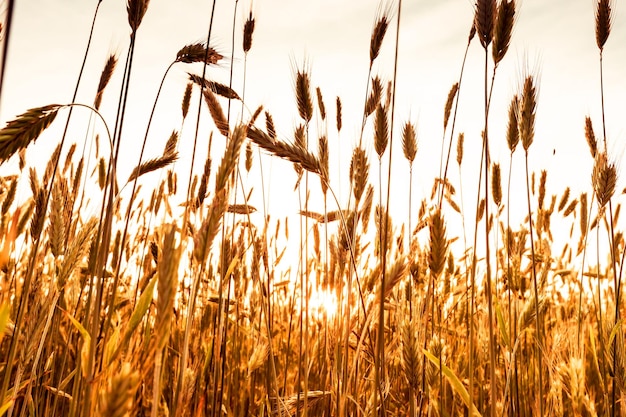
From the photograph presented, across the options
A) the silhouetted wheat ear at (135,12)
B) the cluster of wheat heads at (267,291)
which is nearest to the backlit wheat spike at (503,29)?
the cluster of wheat heads at (267,291)

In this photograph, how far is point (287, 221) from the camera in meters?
3.96

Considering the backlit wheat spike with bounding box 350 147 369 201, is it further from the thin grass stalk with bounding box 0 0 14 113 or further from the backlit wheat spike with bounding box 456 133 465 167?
the backlit wheat spike with bounding box 456 133 465 167

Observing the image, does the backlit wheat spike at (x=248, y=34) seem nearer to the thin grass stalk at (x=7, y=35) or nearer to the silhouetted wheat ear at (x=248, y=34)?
the silhouetted wheat ear at (x=248, y=34)

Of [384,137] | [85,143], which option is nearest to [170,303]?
[384,137]

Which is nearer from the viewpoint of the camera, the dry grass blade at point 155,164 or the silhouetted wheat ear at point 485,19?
the silhouetted wheat ear at point 485,19

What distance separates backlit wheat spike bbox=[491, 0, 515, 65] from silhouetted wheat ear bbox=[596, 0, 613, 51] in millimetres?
Answer: 950

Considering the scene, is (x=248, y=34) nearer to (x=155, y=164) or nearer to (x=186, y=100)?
(x=186, y=100)

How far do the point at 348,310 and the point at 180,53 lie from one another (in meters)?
1.05

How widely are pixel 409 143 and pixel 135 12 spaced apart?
4.50 feet

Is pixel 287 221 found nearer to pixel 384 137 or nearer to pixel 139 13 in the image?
pixel 384 137

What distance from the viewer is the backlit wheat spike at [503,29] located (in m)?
1.43

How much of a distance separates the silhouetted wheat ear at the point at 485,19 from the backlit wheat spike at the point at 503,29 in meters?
0.06

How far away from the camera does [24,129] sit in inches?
34.8

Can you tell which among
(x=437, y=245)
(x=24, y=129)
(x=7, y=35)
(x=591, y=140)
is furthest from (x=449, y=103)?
(x=7, y=35)
